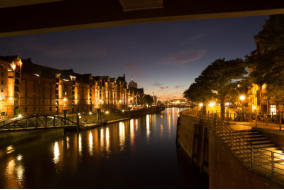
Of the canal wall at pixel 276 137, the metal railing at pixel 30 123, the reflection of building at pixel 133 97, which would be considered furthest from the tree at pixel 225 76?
the reflection of building at pixel 133 97

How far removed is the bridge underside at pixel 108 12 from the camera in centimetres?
355

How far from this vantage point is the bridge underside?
11.7ft

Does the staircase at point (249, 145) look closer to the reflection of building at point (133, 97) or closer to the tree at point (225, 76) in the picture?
the tree at point (225, 76)

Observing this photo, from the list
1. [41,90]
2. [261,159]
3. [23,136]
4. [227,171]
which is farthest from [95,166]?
[41,90]

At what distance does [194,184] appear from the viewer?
17688mm

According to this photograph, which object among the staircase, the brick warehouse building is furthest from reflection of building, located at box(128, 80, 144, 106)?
the staircase

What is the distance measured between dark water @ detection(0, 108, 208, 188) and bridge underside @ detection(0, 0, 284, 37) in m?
18.1

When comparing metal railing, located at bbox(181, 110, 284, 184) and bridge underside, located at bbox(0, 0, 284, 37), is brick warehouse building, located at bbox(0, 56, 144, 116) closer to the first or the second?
metal railing, located at bbox(181, 110, 284, 184)

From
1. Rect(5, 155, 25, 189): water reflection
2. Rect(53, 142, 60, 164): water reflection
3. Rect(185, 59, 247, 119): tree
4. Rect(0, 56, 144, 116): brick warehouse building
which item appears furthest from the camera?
Rect(0, 56, 144, 116): brick warehouse building

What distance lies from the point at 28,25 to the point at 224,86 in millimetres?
30652

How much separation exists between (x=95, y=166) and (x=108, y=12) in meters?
23.9

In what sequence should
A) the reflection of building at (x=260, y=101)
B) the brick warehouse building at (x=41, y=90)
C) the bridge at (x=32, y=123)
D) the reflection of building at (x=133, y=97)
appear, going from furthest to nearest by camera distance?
the reflection of building at (x=133, y=97) → the brick warehouse building at (x=41, y=90) → the bridge at (x=32, y=123) → the reflection of building at (x=260, y=101)

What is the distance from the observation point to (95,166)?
23.6 meters

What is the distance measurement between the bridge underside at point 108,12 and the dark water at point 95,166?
59.3 feet
